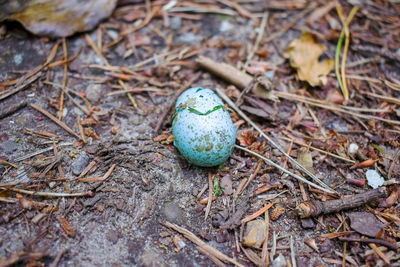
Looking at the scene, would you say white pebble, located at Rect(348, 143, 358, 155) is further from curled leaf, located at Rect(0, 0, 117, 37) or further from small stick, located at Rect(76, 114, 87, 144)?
curled leaf, located at Rect(0, 0, 117, 37)

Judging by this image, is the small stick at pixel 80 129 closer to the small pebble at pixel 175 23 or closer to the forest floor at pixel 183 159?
the forest floor at pixel 183 159

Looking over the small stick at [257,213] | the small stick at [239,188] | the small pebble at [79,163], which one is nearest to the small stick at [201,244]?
the small stick at [257,213]

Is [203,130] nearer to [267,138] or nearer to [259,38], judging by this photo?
[267,138]

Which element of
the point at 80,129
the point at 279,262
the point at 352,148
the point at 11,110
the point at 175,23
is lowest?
the point at 279,262

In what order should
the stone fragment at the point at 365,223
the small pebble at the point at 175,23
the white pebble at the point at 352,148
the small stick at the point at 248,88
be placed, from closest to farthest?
the stone fragment at the point at 365,223 → the white pebble at the point at 352,148 → the small stick at the point at 248,88 → the small pebble at the point at 175,23

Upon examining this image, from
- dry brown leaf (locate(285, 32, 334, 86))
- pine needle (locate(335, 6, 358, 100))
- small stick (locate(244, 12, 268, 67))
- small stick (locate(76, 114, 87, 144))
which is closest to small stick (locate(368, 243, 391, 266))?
pine needle (locate(335, 6, 358, 100))

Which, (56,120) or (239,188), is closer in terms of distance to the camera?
(239,188)

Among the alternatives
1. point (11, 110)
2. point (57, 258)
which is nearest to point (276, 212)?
point (57, 258)
